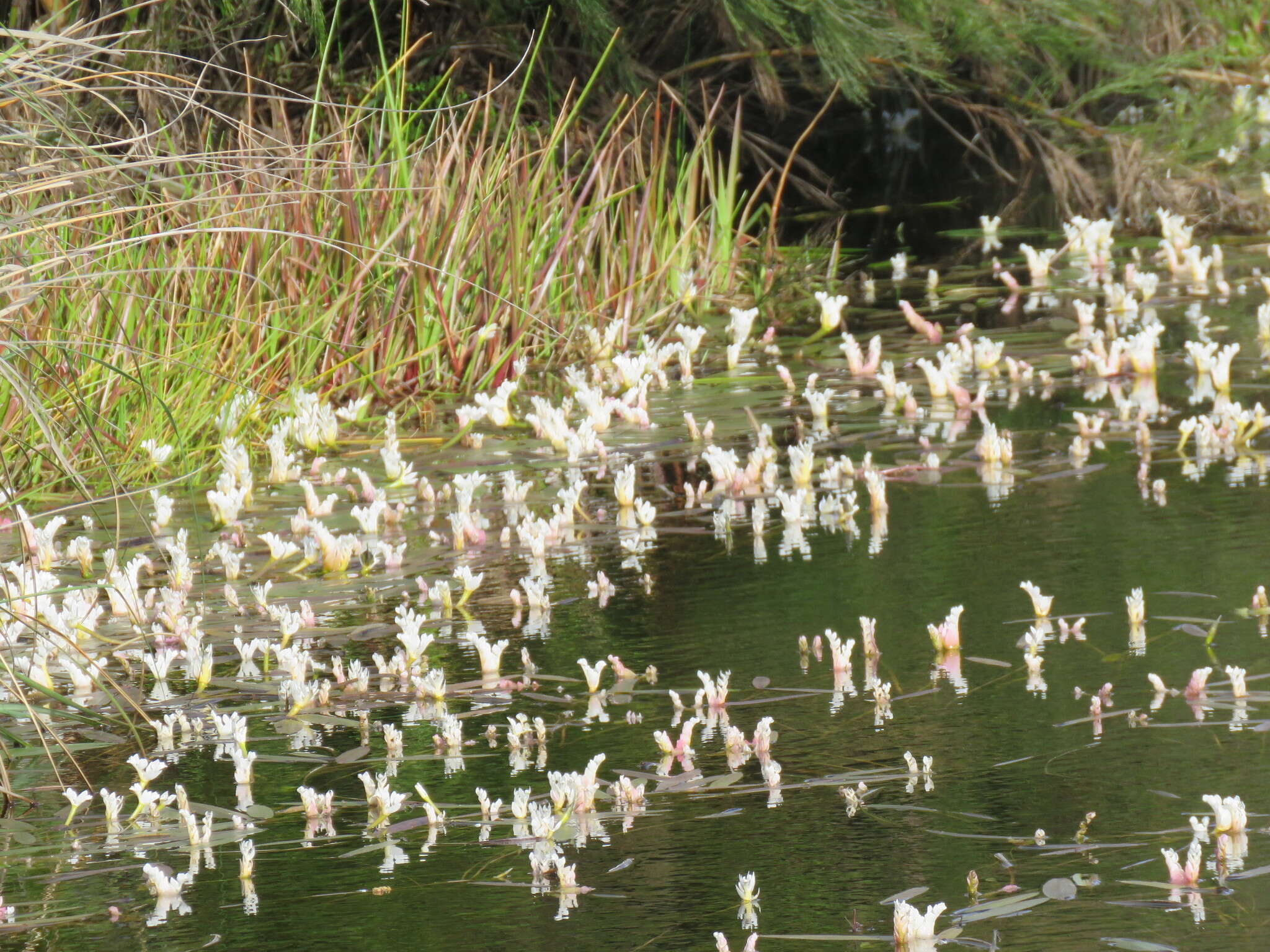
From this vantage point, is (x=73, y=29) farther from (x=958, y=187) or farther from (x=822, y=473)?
(x=958, y=187)

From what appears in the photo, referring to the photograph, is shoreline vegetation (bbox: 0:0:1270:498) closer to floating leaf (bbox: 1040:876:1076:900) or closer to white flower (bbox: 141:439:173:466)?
white flower (bbox: 141:439:173:466)

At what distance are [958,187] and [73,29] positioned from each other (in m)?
11.4

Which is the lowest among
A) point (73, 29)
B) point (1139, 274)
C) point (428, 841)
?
point (428, 841)

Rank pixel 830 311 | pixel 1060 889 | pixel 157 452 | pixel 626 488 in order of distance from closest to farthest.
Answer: pixel 1060 889
pixel 626 488
pixel 157 452
pixel 830 311

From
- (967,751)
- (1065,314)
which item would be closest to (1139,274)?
(1065,314)

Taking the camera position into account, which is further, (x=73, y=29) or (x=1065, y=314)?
(x=1065, y=314)

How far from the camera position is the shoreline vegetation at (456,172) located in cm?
479

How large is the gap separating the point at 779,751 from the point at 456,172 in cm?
527

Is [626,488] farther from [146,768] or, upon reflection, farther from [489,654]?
[146,768]

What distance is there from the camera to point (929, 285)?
9.71 metres

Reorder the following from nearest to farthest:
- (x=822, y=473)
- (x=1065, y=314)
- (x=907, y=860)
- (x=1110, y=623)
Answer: (x=907, y=860) → (x=1110, y=623) → (x=822, y=473) → (x=1065, y=314)

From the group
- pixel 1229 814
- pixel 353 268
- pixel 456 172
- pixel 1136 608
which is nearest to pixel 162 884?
pixel 1229 814

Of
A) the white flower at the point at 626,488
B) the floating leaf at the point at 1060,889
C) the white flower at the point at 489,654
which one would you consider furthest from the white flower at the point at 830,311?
the floating leaf at the point at 1060,889

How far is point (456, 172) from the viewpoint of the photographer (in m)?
8.11
